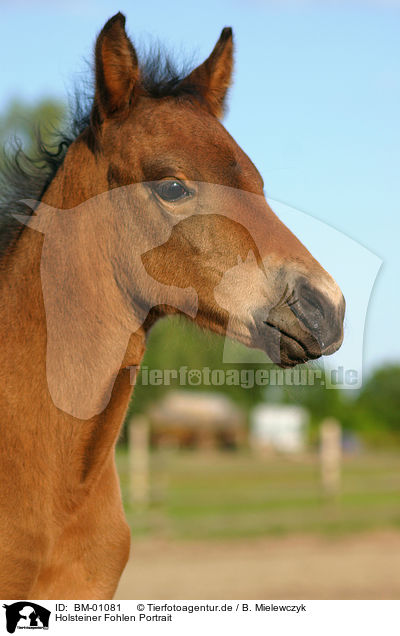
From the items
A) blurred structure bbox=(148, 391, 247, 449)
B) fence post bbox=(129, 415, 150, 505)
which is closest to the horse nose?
fence post bbox=(129, 415, 150, 505)

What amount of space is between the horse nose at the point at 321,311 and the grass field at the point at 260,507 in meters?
10.7

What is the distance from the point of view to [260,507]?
52.4ft

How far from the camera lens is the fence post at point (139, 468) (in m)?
14.0

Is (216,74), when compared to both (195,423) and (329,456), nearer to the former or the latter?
(329,456)

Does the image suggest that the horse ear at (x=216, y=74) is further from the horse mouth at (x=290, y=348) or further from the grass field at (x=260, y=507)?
the grass field at (x=260, y=507)

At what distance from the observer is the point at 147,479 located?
15164 mm

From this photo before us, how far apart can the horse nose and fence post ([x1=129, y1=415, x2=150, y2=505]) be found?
1207 cm

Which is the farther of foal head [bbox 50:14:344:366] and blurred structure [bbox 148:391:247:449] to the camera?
blurred structure [bbox 148:391:247:449]

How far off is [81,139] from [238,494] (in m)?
15.0

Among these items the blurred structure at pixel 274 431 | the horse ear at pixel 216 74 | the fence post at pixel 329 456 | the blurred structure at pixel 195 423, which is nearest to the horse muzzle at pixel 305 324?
→ the horse ear at pixel 216 74

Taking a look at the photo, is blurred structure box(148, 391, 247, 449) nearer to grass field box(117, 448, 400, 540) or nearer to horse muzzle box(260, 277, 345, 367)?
grass field box(117, 448, 400, 540)

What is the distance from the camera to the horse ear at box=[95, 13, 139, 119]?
2307 millimetres
